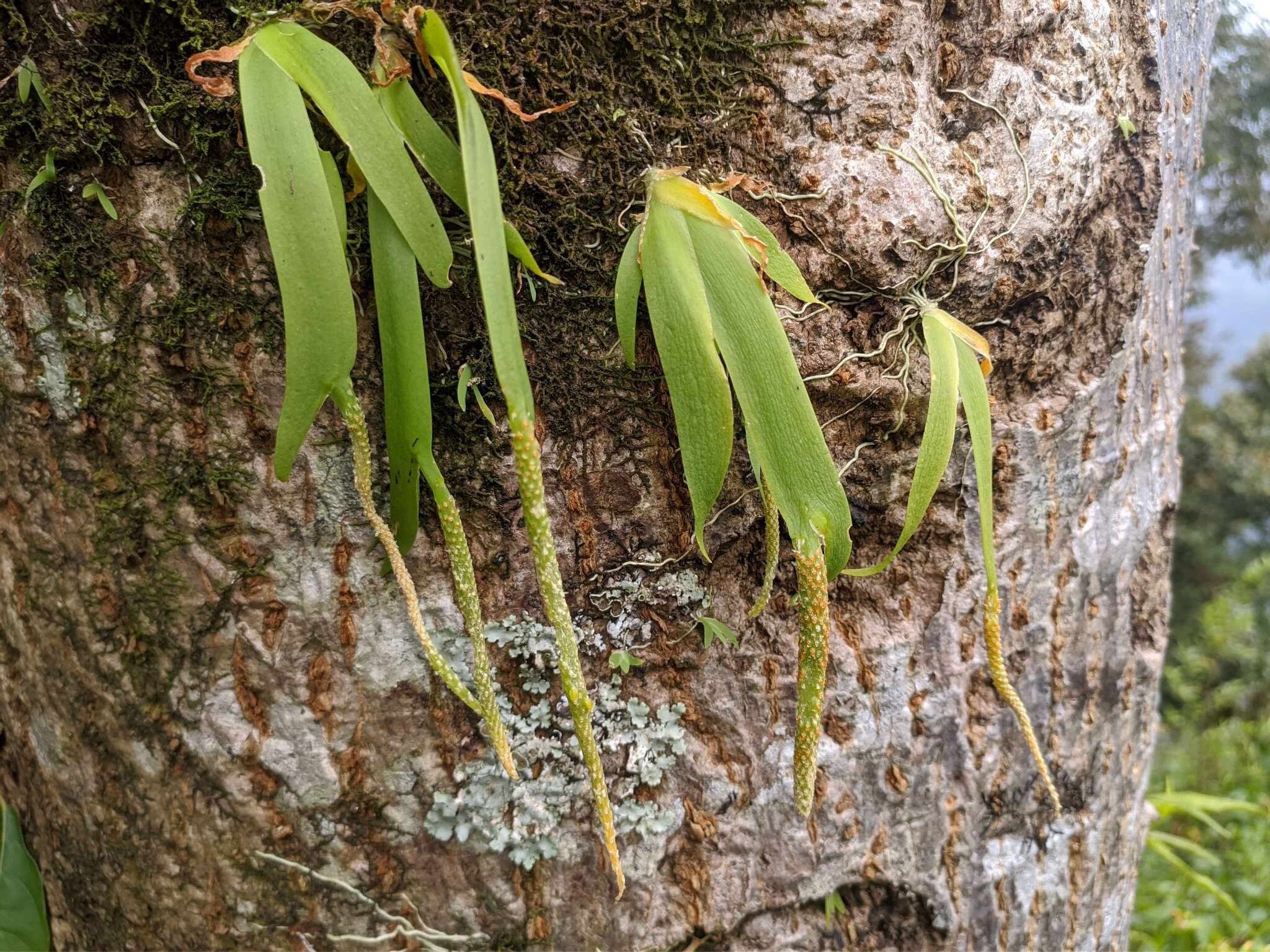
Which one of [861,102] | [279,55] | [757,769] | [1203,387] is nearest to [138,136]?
[279,55]

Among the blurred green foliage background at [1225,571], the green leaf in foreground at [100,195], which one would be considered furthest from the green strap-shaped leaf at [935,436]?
the blurred green foliage background at [1225,571]

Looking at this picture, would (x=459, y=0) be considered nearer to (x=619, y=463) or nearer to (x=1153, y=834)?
(x=619, y=463)

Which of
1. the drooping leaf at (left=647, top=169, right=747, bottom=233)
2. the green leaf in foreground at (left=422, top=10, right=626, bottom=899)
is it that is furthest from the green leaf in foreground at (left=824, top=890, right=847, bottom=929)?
the drooping leaf at (left=647, top=169, right=747, bottom=233)

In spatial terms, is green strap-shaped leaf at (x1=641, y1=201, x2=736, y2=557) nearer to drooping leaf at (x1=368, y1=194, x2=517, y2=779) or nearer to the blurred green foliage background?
drooping leaf at (x1=368, y1=194, x2=517, y2=779)

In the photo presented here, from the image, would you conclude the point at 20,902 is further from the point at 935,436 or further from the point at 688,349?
the point at 935,436

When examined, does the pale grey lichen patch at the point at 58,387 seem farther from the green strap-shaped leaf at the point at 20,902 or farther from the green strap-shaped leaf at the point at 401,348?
the green strap-shaped leaf at the point at 20,902

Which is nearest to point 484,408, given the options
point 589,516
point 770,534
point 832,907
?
point 589,516
